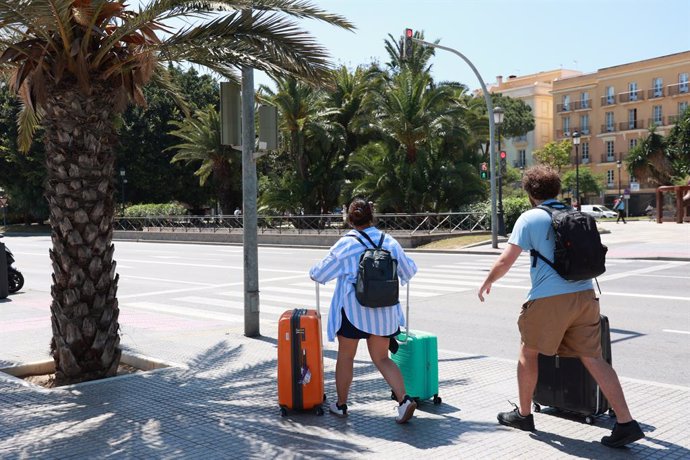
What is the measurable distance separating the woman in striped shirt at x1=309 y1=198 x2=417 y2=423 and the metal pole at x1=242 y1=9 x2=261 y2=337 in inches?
141

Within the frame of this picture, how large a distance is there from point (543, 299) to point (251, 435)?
2129 millimetres

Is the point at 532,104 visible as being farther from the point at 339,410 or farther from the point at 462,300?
the point at 339,410

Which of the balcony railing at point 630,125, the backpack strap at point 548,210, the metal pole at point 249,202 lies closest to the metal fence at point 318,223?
the metal pole at point 249,202

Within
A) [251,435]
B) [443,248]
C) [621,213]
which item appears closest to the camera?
[251,435]

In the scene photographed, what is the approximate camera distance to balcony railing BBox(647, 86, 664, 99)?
6612cm

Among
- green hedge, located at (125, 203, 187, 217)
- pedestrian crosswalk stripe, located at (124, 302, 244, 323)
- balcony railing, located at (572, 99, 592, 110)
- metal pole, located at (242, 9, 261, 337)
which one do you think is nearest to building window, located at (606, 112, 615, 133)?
balcony railing, located at (572, 99, 592, 110)

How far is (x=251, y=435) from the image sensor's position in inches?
194

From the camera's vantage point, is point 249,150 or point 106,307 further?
point 249,150

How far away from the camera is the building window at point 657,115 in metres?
67.2

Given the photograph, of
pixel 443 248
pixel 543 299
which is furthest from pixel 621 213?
pixel 543 299

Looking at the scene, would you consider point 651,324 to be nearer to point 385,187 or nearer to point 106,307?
point 106,307

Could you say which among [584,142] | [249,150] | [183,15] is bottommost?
[249,150]

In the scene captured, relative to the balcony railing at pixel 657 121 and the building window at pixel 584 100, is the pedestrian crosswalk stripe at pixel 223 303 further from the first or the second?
the building window at pixel 584 100

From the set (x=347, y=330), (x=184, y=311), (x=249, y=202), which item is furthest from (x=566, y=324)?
(x=184, y=311)
